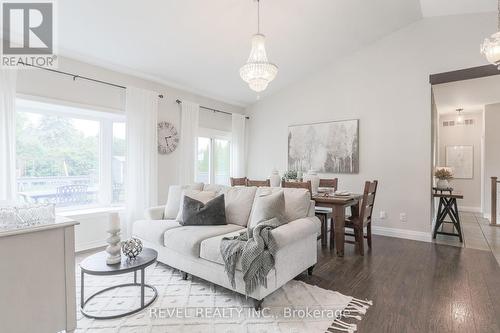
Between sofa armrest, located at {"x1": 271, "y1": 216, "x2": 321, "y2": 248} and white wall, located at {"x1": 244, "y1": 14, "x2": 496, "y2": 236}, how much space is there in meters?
2.46

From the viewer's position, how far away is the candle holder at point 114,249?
225 centimetres

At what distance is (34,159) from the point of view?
3.57 meters

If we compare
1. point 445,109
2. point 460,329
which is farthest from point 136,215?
point 445,109

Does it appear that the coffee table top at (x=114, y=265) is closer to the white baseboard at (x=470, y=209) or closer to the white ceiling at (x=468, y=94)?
the white ceiling at (x=468, y=94)

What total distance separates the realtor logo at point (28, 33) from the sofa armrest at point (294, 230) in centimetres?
332

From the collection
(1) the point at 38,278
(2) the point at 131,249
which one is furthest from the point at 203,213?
(1) the point at 38,278

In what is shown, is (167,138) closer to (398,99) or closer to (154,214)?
(154,214)

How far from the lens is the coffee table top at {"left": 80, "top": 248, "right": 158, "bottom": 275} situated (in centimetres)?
Result: 209

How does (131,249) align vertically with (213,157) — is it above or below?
below

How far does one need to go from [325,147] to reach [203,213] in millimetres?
3105

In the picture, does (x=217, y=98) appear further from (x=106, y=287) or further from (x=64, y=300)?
(x=64, y=300)

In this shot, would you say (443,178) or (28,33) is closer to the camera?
(28,33)

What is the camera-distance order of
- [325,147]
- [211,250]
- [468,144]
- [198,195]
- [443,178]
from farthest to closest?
[468,144] < [325,147] < [443,178] < [198,195] < [211,250]

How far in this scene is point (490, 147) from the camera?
20.2 feet
